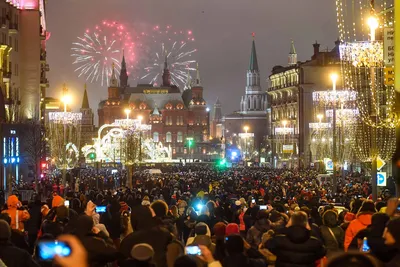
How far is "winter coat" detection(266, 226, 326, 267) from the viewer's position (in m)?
9.61

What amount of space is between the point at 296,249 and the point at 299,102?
344 ft

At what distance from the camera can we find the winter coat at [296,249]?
31.5 ft

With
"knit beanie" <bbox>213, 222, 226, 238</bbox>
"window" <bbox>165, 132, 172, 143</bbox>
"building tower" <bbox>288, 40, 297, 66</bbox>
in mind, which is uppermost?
"building tower" <bbox>288, 40, 297, 66</bbox>

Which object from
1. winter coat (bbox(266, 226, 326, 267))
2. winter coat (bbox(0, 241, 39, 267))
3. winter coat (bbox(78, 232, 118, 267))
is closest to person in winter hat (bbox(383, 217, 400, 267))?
winter coat (bbox(266, 226, 326, 267))

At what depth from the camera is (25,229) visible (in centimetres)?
1664

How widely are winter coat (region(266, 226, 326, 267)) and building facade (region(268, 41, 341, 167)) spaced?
306 feet

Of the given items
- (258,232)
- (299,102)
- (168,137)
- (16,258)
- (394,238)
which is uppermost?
(299,102)

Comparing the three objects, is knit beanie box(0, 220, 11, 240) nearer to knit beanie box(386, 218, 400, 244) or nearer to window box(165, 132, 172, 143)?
knit beanie box(386, 218, 400, 244)

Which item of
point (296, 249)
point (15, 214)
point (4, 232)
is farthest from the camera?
point (15, 214)

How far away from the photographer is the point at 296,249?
31.6 feet

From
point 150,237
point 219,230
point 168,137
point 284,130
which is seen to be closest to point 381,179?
point 219,230

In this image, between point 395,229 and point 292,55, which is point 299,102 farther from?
point 395,229

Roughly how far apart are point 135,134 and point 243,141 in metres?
99.2

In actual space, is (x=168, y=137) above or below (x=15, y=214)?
above
